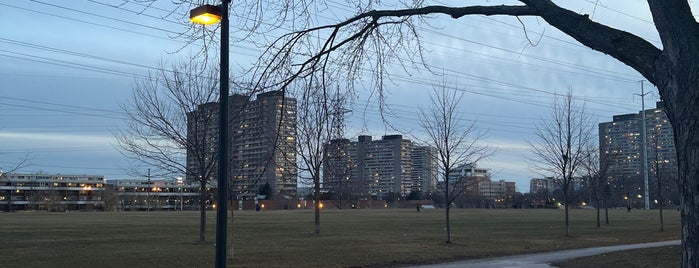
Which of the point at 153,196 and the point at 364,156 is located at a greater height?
the point at 364,156

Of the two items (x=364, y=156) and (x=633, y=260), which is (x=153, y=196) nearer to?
(x=364, y=156)

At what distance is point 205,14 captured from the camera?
26.4ft

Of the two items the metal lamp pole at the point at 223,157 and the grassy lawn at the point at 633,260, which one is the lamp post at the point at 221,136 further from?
the grassy lawn at the point at 633,260

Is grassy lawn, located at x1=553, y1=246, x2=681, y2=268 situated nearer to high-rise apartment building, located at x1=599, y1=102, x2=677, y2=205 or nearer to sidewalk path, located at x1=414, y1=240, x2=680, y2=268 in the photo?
sidewalk path, located at x1=414, y1=240, x2=680, y2=268

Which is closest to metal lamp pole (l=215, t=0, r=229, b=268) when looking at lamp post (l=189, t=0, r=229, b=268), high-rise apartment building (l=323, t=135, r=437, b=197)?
lamp post (l=189, t=0, r=229, b=268)

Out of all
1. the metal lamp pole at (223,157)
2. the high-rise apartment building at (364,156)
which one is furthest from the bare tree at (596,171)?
the metal lamp pole at (223,157)

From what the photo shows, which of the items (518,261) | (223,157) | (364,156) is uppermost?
(364,156)

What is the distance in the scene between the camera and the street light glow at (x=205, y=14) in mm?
8047

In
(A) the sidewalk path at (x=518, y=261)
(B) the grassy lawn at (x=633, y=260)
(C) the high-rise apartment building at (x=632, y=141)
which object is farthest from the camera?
(C) the high-rise apartment building at (x=632, y=141)

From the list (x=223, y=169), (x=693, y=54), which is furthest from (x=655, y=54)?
(x=223, y=169)

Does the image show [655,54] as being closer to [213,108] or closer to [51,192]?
[213,108]

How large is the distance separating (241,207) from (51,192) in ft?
139

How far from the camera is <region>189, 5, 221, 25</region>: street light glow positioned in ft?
26.4

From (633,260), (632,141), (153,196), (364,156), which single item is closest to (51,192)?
(153,196)
